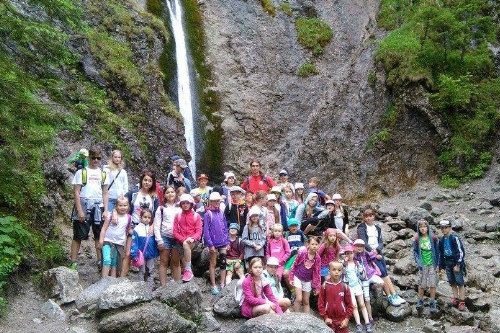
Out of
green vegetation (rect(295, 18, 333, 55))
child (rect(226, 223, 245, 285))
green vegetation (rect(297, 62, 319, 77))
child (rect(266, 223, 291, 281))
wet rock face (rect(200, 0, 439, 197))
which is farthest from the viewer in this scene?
green vegetation (rect(295, 18, 333, 55))

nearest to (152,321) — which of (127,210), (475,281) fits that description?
(127,210)

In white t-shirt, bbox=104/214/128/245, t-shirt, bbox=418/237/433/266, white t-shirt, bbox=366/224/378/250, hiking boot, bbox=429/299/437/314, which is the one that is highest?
white t-shirt, bbox=104/214/128/245

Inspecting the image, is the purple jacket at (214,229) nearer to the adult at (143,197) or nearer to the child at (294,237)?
the adult at (143,197)

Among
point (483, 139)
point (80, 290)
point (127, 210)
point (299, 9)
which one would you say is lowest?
point (80, 290)

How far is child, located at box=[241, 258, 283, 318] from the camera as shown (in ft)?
24.9

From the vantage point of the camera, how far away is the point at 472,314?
30.1 feet

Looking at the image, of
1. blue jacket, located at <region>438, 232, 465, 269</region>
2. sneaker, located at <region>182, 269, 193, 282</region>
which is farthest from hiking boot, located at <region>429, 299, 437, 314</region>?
sneaker, located at <region>182, 269, 193, 282</region>

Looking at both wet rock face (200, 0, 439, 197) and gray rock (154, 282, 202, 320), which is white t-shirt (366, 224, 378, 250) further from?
wet rock face (200, 0, 439, 197)

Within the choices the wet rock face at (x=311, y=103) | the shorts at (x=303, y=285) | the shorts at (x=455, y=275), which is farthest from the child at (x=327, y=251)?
the wet rock face at (x=311, y=103)

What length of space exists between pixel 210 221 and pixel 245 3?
21005 millimetres

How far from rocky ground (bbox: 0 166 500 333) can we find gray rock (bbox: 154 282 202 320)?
584 mm

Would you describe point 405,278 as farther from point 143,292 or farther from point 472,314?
point 143,292

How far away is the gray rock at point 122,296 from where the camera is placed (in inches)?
276

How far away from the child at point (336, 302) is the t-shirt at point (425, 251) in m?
2.71
